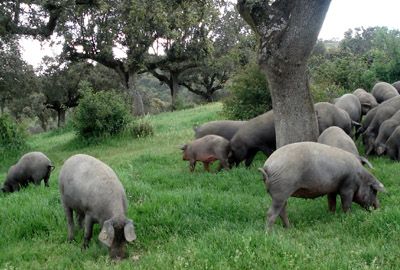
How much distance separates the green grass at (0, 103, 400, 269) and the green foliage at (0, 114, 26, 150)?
6.44 m

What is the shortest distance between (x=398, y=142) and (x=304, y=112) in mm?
2124

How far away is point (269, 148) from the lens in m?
8.97

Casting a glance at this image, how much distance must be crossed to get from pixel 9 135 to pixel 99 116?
3.41m

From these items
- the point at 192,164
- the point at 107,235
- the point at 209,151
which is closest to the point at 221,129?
the point at 209,151

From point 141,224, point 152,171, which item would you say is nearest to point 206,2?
point 152,171

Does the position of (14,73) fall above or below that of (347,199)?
above

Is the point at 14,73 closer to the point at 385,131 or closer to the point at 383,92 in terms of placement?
the point at 383,92

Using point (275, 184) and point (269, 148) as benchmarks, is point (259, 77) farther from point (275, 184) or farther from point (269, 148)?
point (275, 184)

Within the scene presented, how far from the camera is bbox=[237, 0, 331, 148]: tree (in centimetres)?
717

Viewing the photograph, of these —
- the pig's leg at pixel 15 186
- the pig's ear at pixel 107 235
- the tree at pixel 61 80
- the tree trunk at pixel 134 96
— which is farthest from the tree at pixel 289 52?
the tree at pixel 61 80

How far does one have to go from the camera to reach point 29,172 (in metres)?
9.04

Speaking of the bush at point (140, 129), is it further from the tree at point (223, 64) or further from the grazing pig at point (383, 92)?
the tree at point (223, 64)

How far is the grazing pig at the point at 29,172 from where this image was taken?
29.4 ft

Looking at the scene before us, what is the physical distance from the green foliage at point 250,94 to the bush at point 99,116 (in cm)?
480
